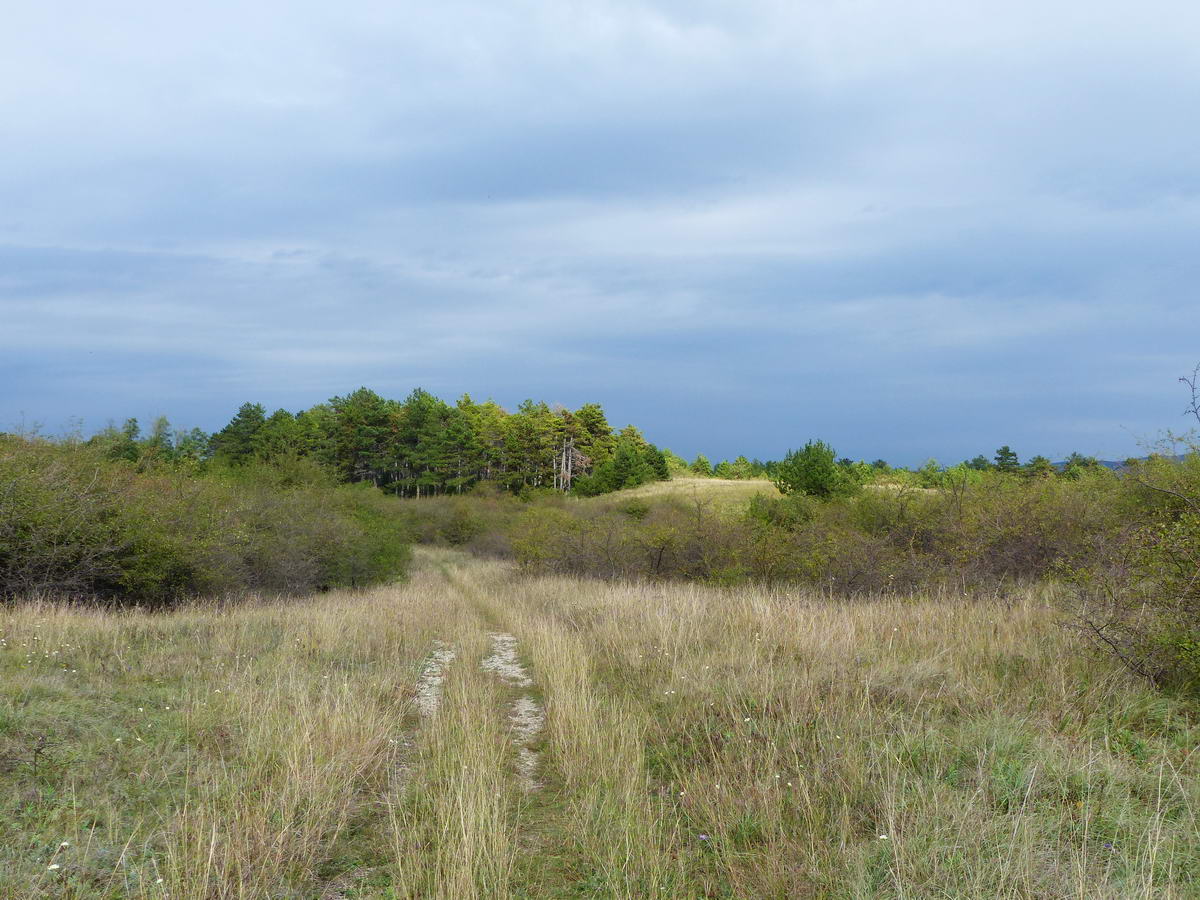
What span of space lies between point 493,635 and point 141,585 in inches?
374

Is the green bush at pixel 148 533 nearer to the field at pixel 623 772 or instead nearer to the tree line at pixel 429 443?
the field at pixel 623 772

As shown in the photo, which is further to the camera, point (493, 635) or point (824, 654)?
point (493, 635)

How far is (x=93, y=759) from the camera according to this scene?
4.98m

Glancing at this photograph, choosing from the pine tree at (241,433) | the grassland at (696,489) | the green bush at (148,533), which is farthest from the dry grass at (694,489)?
the pine tree at (241,433)

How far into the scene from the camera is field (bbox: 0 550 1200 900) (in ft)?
11.7

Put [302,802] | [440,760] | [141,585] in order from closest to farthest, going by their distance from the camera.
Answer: [302,802] → [440,760] → [141,585]

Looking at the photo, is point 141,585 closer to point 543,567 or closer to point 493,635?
point 493,635

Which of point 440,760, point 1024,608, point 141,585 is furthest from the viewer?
point 141,585

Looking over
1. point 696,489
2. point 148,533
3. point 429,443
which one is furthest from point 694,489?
point 148,533

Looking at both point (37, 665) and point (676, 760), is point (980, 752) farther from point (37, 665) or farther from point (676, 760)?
point (37, 665)

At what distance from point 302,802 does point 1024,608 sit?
8843mm

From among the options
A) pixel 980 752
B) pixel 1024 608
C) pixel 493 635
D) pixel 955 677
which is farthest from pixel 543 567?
pixel 980 752

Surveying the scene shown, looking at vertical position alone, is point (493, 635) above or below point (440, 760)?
below

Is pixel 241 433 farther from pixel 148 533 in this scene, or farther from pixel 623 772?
pixel 623 772
